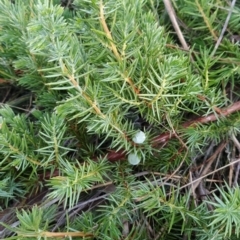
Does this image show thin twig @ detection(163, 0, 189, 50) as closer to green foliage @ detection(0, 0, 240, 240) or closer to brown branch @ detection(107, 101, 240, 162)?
green foliage @ detection(0, 0, 240, 240)

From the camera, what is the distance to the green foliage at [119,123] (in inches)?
31.8

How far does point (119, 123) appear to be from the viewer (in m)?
0.90

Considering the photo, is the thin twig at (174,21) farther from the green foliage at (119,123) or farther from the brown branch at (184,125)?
the brown branch at (184,125)

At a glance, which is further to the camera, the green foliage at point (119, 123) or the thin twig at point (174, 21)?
the thin twig at point (174, 21)

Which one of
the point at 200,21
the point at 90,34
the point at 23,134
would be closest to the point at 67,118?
the point at 23,134

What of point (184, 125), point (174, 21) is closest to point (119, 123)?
point (184, 125)

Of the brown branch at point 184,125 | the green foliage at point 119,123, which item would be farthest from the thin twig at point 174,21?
the brown branch at point 184,125

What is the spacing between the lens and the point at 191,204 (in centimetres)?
100

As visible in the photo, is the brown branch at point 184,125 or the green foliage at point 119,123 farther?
the brown branch at point 184,125

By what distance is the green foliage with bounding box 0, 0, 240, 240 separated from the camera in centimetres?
81

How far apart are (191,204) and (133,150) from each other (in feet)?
0.64

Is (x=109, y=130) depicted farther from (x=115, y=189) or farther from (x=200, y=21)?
(x=200, y=21)

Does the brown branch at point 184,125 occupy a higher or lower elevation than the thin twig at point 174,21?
lower

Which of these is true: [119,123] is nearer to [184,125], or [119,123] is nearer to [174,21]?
[184,125]
